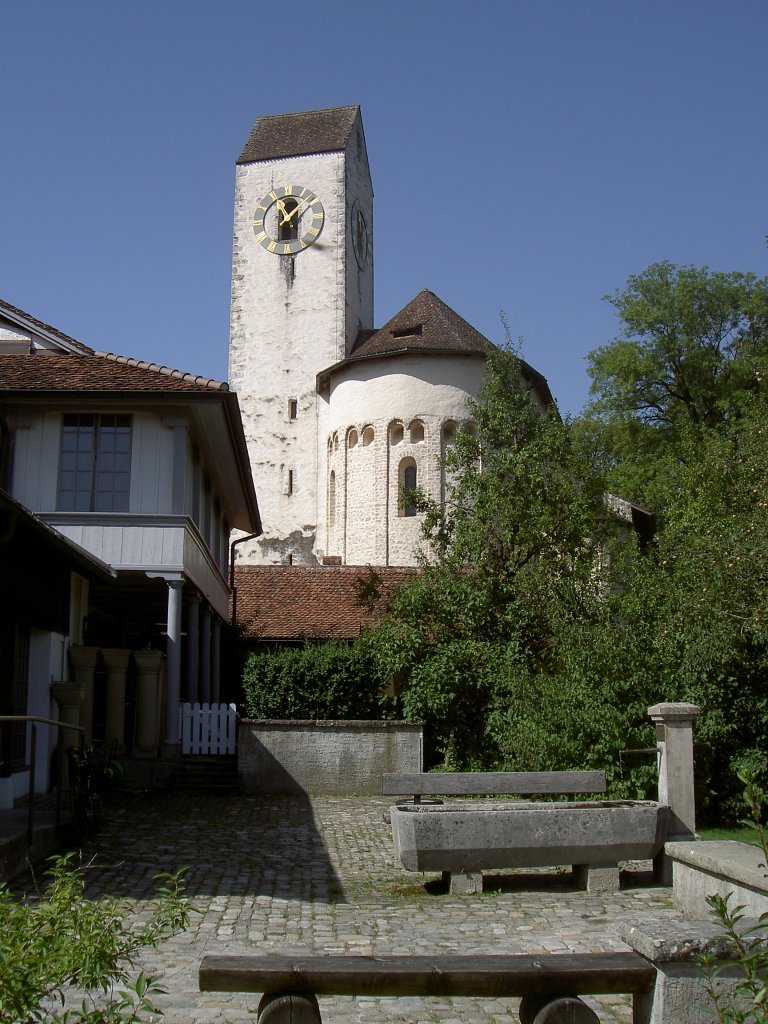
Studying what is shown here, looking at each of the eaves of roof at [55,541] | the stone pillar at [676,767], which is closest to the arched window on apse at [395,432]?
the eaves of roof at [55,541]

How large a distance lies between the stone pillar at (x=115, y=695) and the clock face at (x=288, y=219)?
1261 inches

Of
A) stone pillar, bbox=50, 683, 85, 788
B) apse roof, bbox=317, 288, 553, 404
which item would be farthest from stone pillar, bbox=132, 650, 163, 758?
apse roof, bbox=317, 288, 553, 404

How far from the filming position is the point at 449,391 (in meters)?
40.1

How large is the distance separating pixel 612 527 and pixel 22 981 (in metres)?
21.0

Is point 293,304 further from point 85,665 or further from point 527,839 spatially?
point 527,839

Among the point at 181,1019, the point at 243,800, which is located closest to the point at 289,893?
the point at 181,1019

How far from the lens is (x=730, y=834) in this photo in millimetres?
11930

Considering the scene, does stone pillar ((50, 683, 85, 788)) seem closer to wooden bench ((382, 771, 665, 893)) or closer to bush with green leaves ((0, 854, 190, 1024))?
wooden bench ((382, 771, 665, 893))

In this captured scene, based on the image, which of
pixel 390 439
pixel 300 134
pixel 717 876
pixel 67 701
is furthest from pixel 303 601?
pixel 300 134

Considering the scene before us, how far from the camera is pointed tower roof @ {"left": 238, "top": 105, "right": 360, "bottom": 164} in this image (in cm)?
4775

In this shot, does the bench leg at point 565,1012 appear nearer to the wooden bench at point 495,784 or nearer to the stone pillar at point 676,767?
the stone pillar at point 676,767

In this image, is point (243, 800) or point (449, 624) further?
point (449, 624)

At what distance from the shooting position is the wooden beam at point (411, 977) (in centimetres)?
419

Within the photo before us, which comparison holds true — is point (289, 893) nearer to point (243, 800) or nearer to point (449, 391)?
point (243, 800)
